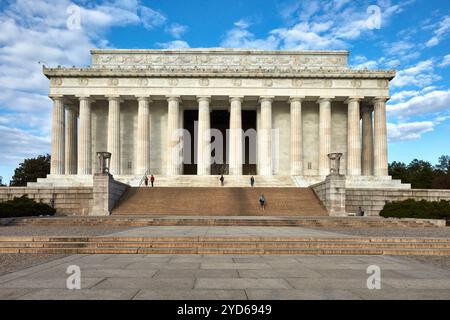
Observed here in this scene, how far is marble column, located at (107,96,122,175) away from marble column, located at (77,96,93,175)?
9.60ft

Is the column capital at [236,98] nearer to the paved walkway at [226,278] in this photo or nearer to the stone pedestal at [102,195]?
the stone pedestal at [102,195]

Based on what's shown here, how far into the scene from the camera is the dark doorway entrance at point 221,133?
212ft

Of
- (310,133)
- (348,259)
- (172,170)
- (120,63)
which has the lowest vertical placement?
(348,259)

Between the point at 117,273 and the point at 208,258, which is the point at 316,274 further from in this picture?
the point at 117,273

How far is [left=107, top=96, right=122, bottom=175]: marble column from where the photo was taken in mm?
56188

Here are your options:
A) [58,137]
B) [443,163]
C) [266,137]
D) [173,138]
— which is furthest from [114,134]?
[443,163]

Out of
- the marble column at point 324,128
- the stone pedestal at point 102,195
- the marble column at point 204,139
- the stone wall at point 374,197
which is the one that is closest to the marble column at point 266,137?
the marble column at point 324,128

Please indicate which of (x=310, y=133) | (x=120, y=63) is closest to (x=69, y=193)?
(x=120, y=63)

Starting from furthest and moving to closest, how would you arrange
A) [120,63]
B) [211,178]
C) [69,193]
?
1. [120,63]
2. [211,178]
3. [69,193]

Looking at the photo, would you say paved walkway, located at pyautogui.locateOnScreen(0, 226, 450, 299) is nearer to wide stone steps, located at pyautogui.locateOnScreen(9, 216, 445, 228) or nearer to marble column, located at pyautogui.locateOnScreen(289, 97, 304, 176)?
wide stone steps, located at pyautogui.locateOnScreen(9, 216, 445, 228)

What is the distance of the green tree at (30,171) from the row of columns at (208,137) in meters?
32.2

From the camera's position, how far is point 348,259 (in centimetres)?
1279
